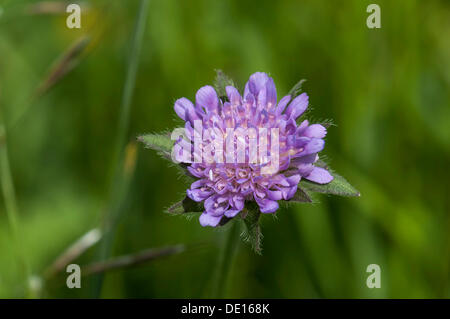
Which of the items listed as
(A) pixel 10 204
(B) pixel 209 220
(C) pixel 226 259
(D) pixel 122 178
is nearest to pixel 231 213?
(B) pixel 209 220

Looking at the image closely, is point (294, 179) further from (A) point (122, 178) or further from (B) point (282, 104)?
(A) point (122, 178)

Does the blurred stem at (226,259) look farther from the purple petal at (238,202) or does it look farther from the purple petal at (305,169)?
the purple petal at (305,169)

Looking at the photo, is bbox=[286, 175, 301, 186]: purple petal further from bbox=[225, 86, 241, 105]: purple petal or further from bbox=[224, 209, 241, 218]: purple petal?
bbox=[225, 86, 241, 105]: purple petal

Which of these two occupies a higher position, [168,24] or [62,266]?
[168,24]

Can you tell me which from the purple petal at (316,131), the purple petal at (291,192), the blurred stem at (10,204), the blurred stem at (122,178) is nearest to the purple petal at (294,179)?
the purple petal at (291,192)

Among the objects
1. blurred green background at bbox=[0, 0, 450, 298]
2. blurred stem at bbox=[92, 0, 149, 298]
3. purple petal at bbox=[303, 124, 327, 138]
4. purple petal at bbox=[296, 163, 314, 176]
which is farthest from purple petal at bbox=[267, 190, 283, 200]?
blurred green background at bbox=[0, 0, 450, 298]
